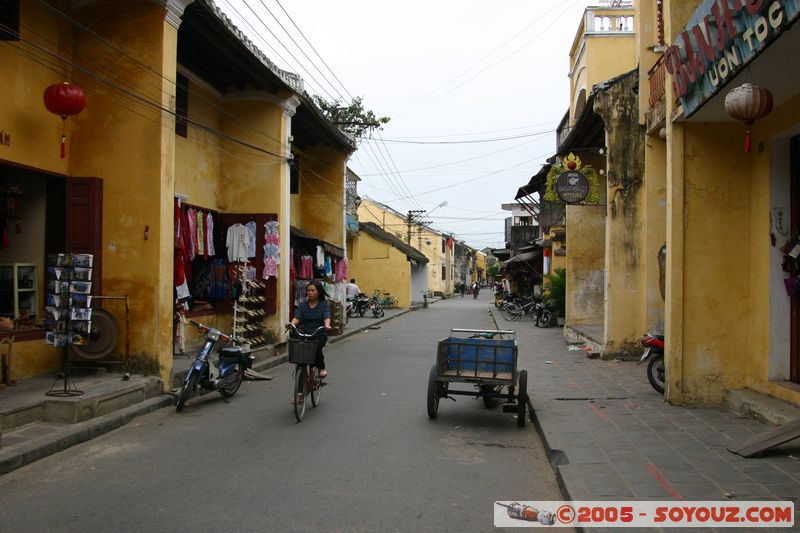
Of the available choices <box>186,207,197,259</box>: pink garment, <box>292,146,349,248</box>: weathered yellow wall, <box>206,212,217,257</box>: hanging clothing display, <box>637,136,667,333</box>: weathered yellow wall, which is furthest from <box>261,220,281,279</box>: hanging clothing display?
<box>637,136,667,333</box>: weathered yellow wall

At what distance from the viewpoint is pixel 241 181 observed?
48.0 feet

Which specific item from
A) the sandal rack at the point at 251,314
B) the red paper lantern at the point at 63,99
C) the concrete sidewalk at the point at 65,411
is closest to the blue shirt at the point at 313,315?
the concrete sidewalk at the point at 65,411

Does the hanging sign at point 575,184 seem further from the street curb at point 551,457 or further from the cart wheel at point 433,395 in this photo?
the cart wheel at point 433,395

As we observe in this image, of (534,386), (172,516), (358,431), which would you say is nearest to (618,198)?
(534,386)

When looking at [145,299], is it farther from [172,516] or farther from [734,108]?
[734,108]

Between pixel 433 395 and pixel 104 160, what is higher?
pixel 104 160

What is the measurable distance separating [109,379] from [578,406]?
6.29 metres

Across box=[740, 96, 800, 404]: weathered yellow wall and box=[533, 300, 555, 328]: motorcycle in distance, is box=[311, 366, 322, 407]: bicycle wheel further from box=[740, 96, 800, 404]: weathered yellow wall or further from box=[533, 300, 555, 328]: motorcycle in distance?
box=[533, 300, 555, 328]: motorcycle in distance

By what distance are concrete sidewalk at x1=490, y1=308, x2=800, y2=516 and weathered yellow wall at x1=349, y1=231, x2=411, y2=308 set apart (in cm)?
2919

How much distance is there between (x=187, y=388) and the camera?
8312 mm

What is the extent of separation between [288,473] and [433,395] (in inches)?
102

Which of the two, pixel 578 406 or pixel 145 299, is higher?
pixel 145 299

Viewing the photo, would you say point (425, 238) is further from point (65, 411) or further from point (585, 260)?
point (65, 411)

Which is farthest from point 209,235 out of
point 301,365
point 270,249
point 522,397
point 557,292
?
point 557,292
